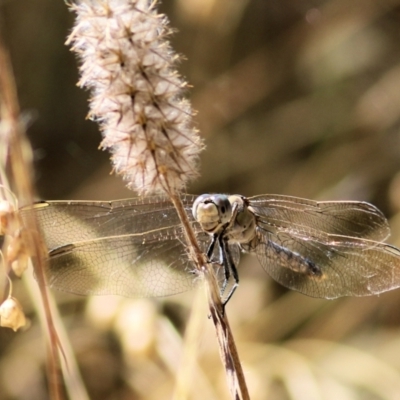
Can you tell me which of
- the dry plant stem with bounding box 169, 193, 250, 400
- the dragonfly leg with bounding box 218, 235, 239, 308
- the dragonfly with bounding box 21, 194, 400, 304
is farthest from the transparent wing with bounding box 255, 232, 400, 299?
the dry plant stem with bounding box 169, 193, 250, 400

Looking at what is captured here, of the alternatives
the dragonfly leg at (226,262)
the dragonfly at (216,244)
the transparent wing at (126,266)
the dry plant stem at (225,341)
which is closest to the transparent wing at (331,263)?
the dragonfly at (216,244)

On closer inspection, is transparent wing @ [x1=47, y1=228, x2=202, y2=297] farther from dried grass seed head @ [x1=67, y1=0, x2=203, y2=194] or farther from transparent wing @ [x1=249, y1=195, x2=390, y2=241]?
dried grass seed head @ [x1=67, y1=0, x2=203, y2=194]

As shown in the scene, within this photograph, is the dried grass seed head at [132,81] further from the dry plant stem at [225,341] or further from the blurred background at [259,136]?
the blurred background at [259,136]

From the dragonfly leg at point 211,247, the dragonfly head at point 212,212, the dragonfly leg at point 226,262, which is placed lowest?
the dragonfly leg at point 226,262

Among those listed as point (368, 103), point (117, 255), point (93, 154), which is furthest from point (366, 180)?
point (117, 255)

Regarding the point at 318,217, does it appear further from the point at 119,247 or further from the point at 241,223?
the point at 119,247

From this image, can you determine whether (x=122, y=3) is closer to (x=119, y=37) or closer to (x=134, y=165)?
(x=119, y=37)

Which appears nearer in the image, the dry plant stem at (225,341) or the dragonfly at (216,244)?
the dry plant stem at (225,341)

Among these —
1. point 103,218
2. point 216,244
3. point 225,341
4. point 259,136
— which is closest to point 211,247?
point 216,244
